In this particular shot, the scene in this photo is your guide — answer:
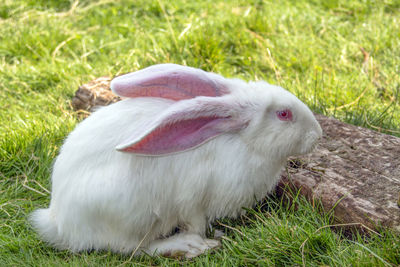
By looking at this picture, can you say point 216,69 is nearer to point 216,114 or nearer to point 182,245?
point 216,114

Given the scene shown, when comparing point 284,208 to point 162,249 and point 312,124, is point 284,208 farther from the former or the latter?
point 162,249

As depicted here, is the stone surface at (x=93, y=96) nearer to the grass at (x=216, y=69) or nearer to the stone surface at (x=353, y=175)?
the grass at (x=216, y=69)

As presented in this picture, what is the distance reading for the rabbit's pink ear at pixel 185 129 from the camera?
3039 mm

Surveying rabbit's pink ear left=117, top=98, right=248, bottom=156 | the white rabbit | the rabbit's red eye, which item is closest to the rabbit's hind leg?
the white rabbit

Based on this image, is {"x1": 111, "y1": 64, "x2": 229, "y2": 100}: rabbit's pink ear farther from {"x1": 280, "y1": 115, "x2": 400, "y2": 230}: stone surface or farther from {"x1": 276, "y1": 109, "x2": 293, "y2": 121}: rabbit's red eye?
{"x1": 280, "y1": 115, "x2": 400, "y2": 230}: stone surface

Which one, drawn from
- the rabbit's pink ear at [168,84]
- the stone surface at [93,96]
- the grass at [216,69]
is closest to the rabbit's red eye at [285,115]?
the rabbit's pink ear at [168,84]

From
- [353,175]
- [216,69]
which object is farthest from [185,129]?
[216,69]

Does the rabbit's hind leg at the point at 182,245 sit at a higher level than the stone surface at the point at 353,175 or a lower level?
lower

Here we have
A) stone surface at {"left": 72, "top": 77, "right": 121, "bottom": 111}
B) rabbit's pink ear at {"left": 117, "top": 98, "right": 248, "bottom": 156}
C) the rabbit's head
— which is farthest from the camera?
stone surface at {"left": 72, "top": 77, "right": 121, "bottom": 111}

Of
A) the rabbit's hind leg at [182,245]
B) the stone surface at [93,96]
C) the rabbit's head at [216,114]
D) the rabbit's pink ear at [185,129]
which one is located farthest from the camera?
the stone surface at [93,96]

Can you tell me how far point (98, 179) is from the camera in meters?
3.14

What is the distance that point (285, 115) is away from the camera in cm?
327

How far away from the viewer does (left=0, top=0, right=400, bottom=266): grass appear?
3.13 metres

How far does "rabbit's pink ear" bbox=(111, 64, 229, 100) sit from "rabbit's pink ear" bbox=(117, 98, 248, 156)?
0.20 m
